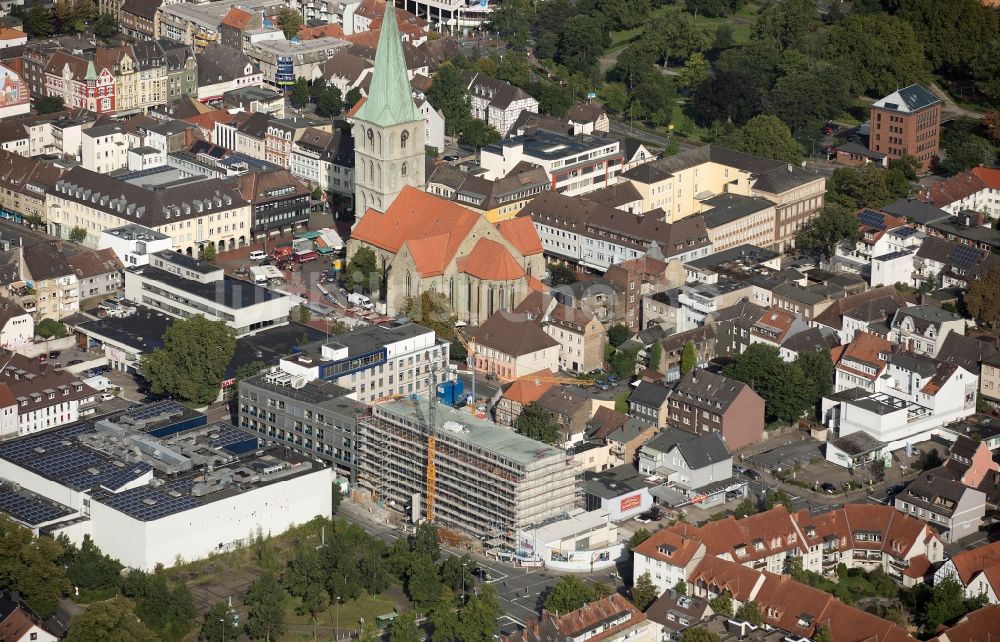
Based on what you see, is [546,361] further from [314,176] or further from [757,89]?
[757,89]

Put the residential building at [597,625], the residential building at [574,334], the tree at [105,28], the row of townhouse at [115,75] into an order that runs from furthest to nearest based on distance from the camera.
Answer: the tree at [105,28] < the row of townhouse at [115,75] < the residential building at [574,334] < the residential building at [597,625]

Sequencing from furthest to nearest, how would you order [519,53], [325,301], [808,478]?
[519,53]
[325,301]
[808,478]

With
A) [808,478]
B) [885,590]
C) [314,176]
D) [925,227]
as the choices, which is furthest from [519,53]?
[885,590]

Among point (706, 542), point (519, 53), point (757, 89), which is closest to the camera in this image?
point (706, 542)

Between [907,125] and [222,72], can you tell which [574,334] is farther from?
[222,72]

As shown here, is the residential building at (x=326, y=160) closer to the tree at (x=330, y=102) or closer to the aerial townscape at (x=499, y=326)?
the aerial townscape at (x=499, y=326)

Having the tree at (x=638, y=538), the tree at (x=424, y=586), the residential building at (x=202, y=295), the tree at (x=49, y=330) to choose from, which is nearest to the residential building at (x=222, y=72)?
the residential building at (x=202, y=295)

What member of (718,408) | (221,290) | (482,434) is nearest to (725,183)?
(718,408)
